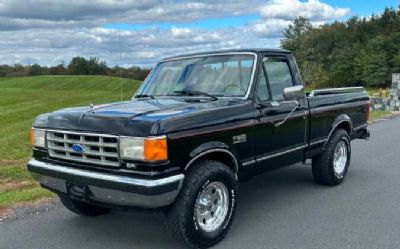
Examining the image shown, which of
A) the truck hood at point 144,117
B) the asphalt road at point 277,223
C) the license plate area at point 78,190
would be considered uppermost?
the truck hood at point 144,117

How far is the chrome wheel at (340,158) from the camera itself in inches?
282

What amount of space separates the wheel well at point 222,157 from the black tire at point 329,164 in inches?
86.7

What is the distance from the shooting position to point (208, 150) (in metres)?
4.62

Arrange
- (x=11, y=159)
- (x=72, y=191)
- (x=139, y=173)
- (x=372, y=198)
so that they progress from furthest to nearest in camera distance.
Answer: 1. (x=11, y=159)
2. (x=372, y=198)
3. (x=72, y=191)
4. (x=139, y=173)

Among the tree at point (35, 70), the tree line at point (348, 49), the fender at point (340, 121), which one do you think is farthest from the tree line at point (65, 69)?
the fender at point (340, 121)

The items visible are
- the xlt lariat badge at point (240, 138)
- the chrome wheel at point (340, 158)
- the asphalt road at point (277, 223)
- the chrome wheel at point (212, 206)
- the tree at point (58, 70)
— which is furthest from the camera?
the tree at point (58, 70)

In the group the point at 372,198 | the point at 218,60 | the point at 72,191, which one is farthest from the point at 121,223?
the point at 372,198

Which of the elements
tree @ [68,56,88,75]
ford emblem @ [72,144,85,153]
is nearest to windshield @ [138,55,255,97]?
ford emblem @ [72,144,85,153]

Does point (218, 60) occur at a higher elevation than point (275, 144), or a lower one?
higher

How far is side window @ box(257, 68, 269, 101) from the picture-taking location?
18.3 ft

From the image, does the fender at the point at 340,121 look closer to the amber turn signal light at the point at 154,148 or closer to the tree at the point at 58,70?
the amber turn signal light at the point at 154,148

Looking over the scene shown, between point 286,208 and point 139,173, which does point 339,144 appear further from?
point 139,173

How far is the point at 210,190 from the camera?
4.80 metres

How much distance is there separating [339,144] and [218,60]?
8.32 feet
